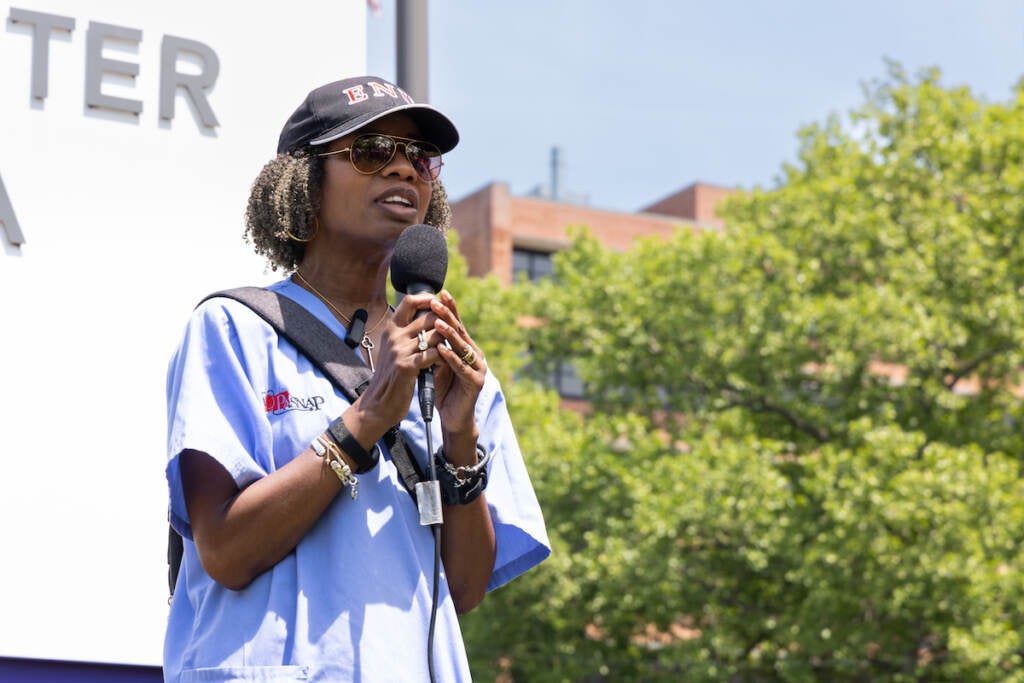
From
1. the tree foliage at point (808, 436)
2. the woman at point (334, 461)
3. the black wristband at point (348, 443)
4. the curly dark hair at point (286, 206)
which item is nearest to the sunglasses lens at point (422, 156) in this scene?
the woman at point (334, 461)

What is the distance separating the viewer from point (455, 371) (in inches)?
96.7

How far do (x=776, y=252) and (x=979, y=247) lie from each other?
114 inches

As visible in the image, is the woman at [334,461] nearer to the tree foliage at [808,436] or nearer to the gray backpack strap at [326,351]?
the gray backpack strap at [326,351]

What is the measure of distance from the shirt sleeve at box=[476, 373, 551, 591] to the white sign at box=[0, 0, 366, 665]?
1.39 m

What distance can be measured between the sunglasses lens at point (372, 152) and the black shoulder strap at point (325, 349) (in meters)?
0.30

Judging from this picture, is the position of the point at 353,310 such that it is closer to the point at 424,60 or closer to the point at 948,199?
the point at 424,60

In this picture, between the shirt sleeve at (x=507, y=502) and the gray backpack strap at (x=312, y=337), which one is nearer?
the gray backpack strap at (x=312, y=337)

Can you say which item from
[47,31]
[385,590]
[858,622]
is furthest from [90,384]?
[858,622]

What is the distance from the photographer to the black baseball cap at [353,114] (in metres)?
2.74

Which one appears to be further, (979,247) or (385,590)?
(979,247)

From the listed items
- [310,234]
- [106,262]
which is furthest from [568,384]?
[310,234]

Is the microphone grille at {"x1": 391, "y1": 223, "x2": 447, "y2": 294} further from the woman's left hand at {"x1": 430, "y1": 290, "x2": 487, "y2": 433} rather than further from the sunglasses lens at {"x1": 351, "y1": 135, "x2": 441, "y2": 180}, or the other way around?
the sunglasses lens at {"x1": 351, "y1": 135, "x2": 441, "y2": 180}

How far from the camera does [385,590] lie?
243cm

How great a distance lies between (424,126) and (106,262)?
1.54 meters
